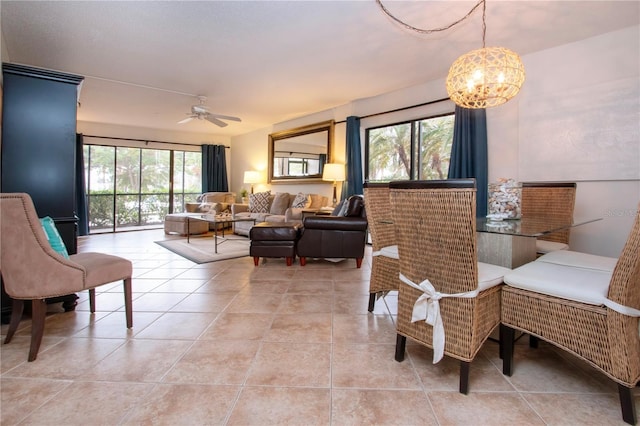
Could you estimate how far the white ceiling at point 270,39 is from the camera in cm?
260

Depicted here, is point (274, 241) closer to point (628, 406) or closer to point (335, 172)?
point (335, 172)

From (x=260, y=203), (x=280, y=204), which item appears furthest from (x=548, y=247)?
(x=260, y=203)

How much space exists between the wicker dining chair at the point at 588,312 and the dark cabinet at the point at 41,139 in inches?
120

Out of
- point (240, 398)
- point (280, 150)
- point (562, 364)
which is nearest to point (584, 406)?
point (562, 364)

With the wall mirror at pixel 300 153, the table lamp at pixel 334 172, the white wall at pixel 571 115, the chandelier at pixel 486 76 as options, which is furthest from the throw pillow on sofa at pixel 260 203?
the chandelier at pixel 486 76

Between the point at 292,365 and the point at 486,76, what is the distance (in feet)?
7.77

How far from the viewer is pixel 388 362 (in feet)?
5.61

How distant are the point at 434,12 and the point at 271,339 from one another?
9.53 ft

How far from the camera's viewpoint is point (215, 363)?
1678 millimetres

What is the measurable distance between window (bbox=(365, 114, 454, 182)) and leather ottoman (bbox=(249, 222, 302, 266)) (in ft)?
6.91

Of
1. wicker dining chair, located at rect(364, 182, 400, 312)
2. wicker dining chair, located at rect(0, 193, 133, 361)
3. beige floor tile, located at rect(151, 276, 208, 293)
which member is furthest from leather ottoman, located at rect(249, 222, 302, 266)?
wicker dining chair, located at rect(0, 193, 133, 361)

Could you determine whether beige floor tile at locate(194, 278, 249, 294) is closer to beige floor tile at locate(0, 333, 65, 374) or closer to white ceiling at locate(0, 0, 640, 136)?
beige floor tile at locate(0, 333, 65, 374)

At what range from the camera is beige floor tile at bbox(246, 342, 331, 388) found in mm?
1522

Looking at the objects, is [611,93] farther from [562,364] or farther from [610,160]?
[562,364]
